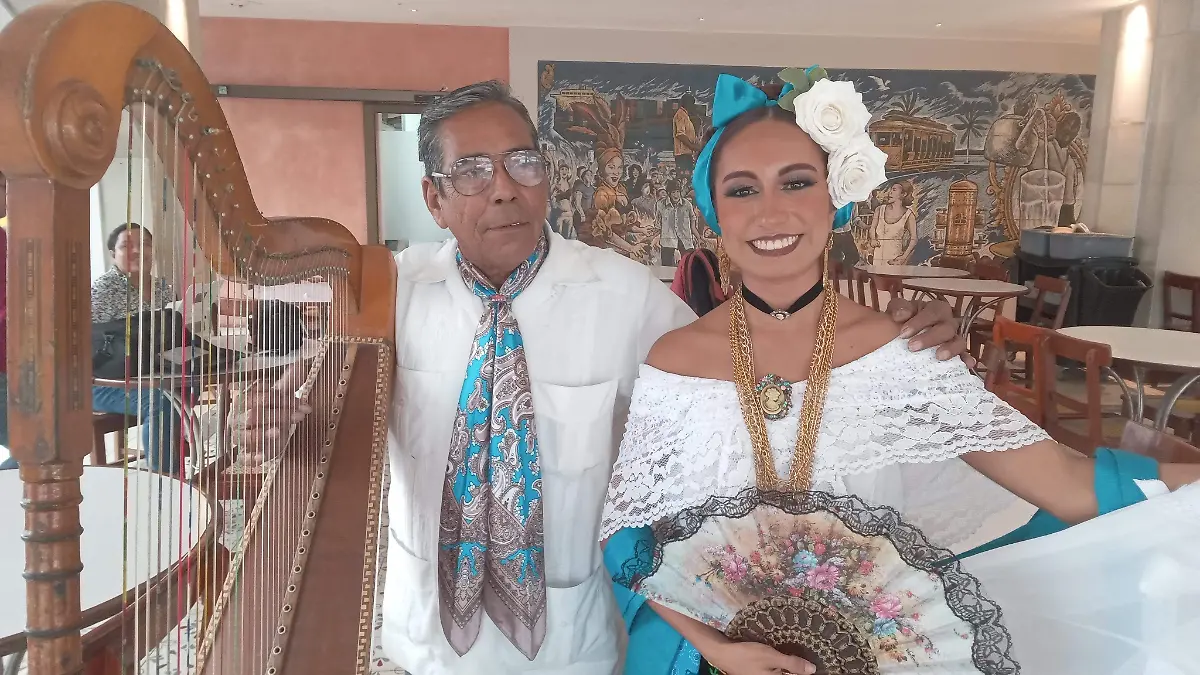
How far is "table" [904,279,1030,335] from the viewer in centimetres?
559

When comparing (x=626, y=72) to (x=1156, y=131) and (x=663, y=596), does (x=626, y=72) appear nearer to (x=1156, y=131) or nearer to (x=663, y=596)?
(x=1156, y=131)

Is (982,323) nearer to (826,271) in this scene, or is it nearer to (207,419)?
(826,271)

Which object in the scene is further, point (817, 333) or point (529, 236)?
point (529, 236)

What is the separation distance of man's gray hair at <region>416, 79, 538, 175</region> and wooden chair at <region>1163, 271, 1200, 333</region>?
602 cm

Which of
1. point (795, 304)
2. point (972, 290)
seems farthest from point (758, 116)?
point (972, 290)

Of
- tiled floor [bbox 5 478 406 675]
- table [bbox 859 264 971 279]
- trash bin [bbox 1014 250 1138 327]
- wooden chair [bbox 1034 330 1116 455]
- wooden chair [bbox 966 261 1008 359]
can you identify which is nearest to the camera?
tiled floor [bbox 5 478 406 675]

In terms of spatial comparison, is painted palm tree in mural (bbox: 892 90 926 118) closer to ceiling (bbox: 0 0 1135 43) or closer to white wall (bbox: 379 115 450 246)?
ceiling (bbox: 0 0 1135 43)

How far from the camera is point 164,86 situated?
2.02 ft

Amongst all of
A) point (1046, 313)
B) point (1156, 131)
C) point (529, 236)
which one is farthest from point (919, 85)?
point (529, 236)

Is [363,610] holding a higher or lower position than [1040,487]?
lower

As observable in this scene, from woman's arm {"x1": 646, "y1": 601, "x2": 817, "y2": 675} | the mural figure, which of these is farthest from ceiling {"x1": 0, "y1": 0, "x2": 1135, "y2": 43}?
woman's arm {"x1": 646, "y1": 601, "x2": 817, "y2": 675}

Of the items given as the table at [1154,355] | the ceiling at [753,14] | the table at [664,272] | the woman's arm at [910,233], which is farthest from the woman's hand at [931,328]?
the woman's arm at [910,233]

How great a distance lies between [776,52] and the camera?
840 centimetres

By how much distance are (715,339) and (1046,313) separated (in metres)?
6.63
